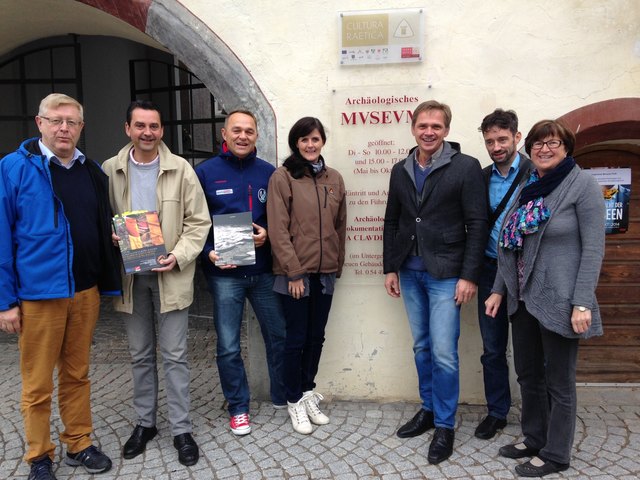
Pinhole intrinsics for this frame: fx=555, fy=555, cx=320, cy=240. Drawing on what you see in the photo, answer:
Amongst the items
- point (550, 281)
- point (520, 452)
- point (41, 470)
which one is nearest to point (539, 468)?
point (520, 452)

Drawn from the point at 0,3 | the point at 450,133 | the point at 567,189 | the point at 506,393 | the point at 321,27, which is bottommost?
the point at 506,393

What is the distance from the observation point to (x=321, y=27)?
13.1 feet

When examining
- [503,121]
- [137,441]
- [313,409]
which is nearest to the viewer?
[503,121]

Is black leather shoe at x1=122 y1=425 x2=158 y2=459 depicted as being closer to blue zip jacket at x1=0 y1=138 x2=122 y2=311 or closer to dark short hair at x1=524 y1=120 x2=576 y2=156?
blue zip jacket at x1=0 y1=138 x2=122 y2=311

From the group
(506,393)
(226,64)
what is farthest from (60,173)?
(506,393)

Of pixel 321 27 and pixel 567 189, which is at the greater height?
pixel 321 27

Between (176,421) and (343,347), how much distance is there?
135 cm

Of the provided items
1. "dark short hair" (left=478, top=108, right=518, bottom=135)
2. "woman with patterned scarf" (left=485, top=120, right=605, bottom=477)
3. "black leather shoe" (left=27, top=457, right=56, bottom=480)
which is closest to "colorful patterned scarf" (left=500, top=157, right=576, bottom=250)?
"woman with patterned scarf" (left=485, top=120, right=605, bottom=477)

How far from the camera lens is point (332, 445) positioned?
11.9 feet

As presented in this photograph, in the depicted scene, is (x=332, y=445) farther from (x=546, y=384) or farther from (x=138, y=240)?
(x=138, y=240)

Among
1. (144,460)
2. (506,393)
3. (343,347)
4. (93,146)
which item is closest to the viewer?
(144,460)

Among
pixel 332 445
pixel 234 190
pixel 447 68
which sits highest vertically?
pixel 447 68

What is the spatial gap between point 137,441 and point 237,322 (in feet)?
3.20

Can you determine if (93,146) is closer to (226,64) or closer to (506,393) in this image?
(226,64)
